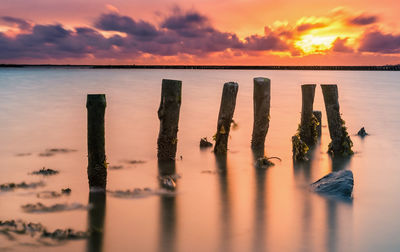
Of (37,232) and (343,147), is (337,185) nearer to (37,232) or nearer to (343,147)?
(343,147)

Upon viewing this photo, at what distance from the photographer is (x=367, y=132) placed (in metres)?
18.9

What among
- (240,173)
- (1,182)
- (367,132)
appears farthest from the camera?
(367,132)

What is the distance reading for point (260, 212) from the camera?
27.1 ft

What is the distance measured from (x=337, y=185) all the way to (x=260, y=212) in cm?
190

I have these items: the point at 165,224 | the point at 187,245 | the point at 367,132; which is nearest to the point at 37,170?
the point at 165,224

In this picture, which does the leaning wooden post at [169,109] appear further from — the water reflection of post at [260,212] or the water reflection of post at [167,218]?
the water reflection of post at [260,212]

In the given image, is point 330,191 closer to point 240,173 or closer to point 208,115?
point 240,173

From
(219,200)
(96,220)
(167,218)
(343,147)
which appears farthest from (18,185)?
(343,147)

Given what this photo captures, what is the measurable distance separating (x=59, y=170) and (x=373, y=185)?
7.51 metres

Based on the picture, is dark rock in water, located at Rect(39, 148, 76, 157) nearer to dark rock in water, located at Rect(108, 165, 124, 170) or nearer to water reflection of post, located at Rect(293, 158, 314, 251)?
dark rock in water, located at Rect(108, 165, 124, 170)

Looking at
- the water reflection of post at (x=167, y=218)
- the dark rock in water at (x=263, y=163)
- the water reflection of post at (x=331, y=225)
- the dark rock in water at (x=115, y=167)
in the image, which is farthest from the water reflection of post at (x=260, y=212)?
the dark rock in water at (x=115, y=167)

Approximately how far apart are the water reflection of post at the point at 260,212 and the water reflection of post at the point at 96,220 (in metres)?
2.35

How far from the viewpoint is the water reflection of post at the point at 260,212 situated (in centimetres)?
686

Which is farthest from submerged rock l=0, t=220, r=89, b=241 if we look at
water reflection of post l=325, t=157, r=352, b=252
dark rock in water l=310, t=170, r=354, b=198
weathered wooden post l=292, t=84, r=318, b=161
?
weathered wooden post l=292, t=84, r=318, b=161
